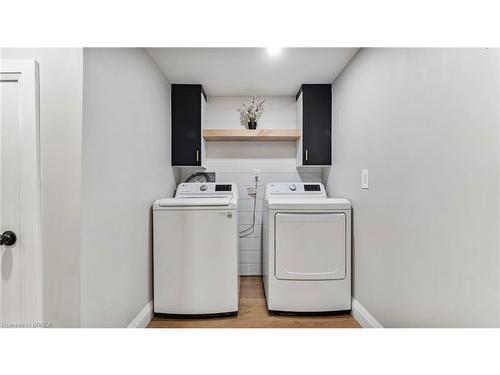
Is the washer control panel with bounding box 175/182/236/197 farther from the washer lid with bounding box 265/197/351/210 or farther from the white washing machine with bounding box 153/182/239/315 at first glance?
the washer lid with bounding box 265/197/351/210

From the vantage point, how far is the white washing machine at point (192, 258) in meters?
2.09

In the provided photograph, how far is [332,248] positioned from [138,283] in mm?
1527

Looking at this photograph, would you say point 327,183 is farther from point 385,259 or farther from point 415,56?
point 415,56

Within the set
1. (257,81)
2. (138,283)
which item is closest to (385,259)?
(138,283)

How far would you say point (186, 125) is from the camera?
2.69 meters

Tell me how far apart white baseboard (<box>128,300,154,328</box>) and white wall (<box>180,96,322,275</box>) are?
1225 mm

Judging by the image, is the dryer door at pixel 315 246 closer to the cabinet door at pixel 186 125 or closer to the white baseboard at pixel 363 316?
the white baseboard at pixel 363 316

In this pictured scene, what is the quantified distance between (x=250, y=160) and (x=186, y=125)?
829 mm

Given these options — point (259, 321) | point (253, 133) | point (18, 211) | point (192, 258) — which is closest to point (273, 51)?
point (253, 133)

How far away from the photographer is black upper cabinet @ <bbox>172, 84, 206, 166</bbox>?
268cm

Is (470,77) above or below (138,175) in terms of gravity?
above

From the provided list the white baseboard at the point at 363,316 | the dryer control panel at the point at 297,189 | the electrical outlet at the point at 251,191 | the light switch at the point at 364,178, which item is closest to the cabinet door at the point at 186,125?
the electrical outlet at the point at 251,191

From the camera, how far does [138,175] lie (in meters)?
1.87

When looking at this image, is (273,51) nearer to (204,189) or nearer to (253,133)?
(253,133)
